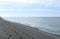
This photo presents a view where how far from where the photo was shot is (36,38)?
12398 millimetres

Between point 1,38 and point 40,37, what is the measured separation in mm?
2244

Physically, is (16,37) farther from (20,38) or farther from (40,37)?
(40,37)

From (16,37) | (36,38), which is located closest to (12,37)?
(16,37)

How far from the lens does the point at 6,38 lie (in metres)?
13.0

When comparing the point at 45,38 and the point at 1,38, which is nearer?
the point at 45,38

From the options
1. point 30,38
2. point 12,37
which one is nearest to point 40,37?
point 30,38

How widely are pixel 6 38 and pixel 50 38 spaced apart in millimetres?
2653

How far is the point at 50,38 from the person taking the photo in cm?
1184

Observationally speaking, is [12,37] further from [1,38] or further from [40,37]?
[40,37]

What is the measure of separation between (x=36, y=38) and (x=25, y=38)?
86 cm

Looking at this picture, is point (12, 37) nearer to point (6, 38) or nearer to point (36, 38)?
point (6, 38)

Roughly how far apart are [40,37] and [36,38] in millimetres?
634

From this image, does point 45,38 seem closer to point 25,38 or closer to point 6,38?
point 25,38

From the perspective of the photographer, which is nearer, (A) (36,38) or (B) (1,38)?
(A) (36,38)
